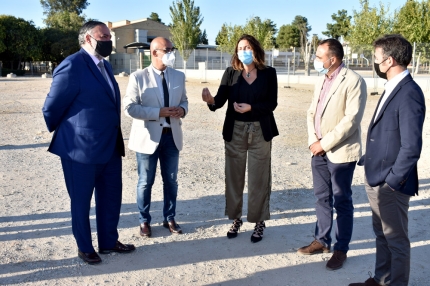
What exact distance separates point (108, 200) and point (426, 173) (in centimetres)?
547

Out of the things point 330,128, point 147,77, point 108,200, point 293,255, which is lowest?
point 293,255

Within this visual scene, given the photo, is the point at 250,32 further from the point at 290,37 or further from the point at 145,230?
the point at 290,37

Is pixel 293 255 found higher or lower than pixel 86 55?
lower

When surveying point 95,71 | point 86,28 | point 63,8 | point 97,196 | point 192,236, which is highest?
point 63,8

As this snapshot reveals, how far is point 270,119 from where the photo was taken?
15.0ft

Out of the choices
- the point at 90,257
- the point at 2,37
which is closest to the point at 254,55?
the point at 90,257

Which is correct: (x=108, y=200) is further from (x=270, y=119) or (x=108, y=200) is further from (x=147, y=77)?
(x=270, y=119)

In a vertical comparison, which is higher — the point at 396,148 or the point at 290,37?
the point at 290,37

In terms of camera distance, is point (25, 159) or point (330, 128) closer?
point (330, 128)

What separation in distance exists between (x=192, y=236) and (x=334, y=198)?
5.31ft

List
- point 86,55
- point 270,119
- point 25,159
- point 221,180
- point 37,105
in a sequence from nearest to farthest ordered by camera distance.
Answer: point 86,55, point 270,119, point 221,180, point 25,159, point 37,105

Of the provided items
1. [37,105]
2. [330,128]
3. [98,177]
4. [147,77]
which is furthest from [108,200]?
[37,105]

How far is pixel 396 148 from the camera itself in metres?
3.15

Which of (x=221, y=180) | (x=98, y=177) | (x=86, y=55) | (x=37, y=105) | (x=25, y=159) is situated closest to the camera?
(x=86, y=55)
